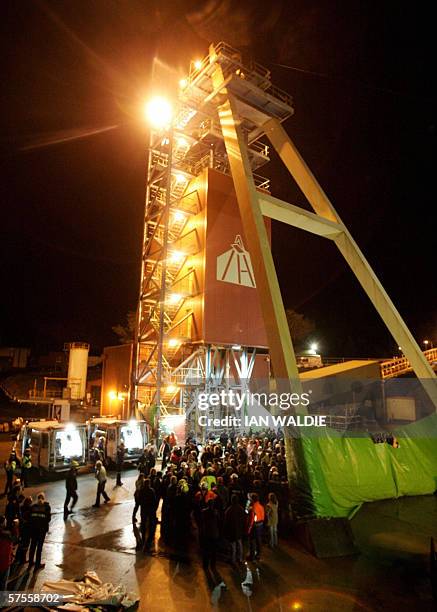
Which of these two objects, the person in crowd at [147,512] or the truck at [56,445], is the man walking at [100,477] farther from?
the truck at [56,445]

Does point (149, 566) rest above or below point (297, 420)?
below

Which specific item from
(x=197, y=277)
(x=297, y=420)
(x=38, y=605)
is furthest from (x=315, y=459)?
(x=197, y=277)

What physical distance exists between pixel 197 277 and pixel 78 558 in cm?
1875

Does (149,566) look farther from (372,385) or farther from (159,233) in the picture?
(372,385)

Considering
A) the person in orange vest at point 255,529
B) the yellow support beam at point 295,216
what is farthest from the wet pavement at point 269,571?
the yellow support beam at point 295,216

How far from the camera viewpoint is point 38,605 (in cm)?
593

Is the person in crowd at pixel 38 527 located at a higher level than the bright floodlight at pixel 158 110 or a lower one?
lower

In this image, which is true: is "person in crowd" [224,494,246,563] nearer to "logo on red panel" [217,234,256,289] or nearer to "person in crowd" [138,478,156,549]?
"person in crowd" [138,478,156,549]

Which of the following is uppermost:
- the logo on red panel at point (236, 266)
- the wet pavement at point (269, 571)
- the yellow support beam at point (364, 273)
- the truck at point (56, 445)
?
the logo on red panel at point (236, 266)

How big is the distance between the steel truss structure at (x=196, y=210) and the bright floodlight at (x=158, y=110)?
2.18ft

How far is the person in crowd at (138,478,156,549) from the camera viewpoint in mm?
9094

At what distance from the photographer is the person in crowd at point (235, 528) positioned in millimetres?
7754

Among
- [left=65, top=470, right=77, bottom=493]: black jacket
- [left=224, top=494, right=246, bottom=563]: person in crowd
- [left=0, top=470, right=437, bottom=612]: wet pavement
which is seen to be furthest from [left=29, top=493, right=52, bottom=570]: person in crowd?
[left=224, top=494, right=246, bottom=563]: person in crowd

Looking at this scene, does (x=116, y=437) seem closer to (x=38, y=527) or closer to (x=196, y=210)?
(x=38, y=527)
